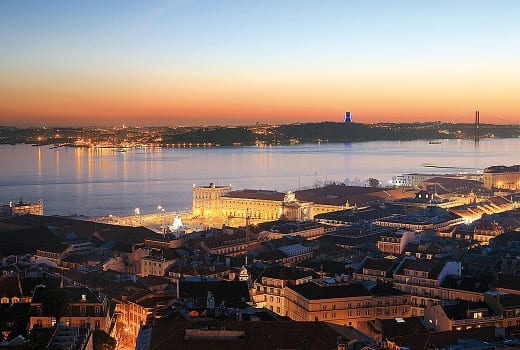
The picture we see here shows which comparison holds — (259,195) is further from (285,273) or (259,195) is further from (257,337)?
(257,337)

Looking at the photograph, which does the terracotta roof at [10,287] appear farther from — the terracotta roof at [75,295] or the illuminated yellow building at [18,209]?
the illuminated yellow building at [18,209]

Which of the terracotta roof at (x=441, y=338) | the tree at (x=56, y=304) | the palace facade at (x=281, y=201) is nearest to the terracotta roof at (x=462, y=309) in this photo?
the terracotta roof at (x=441, y=338)

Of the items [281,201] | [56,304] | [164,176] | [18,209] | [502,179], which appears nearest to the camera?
[56,304]

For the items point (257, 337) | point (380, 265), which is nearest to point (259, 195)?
point (380, 265)

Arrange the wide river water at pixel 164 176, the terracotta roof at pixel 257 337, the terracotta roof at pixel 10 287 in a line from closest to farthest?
the terracotta roof at pixel 257 337 < the terracotta roof at pixel 10 287 < the wide river water at pixel 164 176

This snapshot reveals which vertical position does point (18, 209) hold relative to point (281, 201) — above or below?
below

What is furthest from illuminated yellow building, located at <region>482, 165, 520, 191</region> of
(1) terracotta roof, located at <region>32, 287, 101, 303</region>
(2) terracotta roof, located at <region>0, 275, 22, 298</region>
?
(1) terracotta roof, located at <region>32, 287, 101, 303</region>
